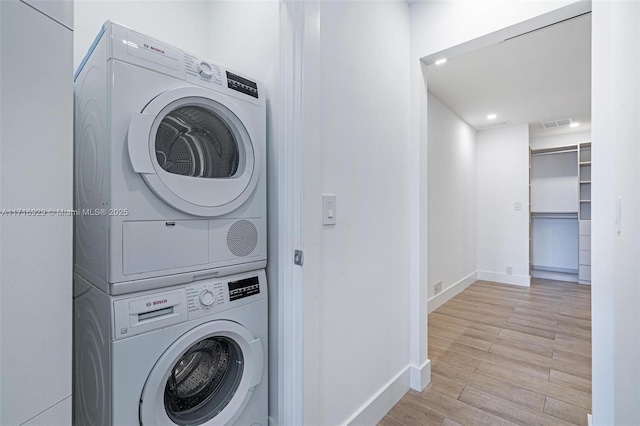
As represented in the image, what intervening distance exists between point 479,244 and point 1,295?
535cm

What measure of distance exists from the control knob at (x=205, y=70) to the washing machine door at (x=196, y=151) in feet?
0.22

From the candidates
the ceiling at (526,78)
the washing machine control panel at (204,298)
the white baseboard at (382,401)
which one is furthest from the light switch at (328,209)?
the ceiling at (526,78)

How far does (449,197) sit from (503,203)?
4.57 feet

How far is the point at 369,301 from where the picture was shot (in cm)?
154

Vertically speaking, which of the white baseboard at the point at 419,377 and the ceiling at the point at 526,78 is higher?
the ceiling at the point at 526,78

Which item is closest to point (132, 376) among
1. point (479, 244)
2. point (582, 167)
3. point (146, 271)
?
point (146, 271)

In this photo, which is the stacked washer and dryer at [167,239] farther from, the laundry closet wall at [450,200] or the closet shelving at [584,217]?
the closet shelving at [584,217]

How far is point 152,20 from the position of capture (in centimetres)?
159

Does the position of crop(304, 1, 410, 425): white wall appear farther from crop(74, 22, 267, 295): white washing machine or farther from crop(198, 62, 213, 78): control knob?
crop(198, 62, 213, 78): control knob

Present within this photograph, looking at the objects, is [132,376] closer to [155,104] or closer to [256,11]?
[155,104]

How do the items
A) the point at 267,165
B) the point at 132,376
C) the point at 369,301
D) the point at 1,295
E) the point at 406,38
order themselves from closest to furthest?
the point at 1,295 < the point at 132,376 < the point at 267,165 < the point at 369,301 < the point at 406,38

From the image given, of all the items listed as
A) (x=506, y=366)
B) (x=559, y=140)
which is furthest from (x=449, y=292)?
(x=559, y=140)

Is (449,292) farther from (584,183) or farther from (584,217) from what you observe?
(584,183)

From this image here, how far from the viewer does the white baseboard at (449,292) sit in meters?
3.32
